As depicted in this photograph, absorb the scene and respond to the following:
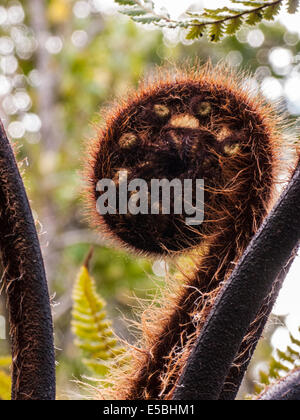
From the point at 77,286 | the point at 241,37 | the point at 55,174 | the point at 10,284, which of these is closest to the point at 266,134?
the point at 10,284

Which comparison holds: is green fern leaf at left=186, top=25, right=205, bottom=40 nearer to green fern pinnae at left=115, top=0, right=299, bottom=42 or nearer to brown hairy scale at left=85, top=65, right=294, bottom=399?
green fern pinnae at left=115, top=0, right=299, bottom=42

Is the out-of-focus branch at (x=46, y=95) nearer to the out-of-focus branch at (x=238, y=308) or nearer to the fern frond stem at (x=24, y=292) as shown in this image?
the fern frond stem at (x=24, y=292)

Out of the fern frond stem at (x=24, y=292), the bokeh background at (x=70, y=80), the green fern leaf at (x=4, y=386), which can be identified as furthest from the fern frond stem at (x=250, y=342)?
the bokeh background at (x=70, y=80)

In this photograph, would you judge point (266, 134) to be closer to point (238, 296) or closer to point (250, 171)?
point (250, 171)

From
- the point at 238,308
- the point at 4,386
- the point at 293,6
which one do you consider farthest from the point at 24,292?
the point at 293,6

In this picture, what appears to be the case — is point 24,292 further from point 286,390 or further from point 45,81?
point 45,81

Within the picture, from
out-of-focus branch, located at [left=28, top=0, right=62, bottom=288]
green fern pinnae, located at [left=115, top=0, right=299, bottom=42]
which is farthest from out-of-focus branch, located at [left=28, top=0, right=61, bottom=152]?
green fern pinnae, located at [left=115, top=0, right=299, bottom=42]

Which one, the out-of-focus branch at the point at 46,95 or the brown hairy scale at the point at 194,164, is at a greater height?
the brown hairy scale at the point at 194,164
